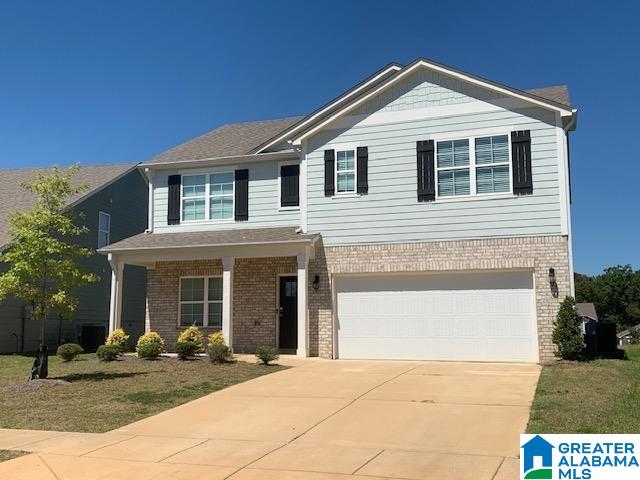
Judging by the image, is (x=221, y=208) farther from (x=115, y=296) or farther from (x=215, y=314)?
(x=115, y=296)

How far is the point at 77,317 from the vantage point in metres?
24.5

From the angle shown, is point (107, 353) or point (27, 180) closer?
point (107, 353)

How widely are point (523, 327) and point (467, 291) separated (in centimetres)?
158

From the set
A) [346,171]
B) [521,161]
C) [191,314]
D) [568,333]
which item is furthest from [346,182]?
[568,333]

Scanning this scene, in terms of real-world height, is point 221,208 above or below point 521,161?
below

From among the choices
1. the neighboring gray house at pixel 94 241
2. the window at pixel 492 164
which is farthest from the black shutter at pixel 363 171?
the neighboring gray house at pixel 94 241

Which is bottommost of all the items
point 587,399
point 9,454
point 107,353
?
point 9,454

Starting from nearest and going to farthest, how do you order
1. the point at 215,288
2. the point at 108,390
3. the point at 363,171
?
the point at 108,390, the point at 363,171, the point at 215,288

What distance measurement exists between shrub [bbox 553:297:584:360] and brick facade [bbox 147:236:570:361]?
51 centimetres

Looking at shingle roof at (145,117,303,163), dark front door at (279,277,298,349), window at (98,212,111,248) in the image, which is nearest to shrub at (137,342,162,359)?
dark front door at (279,277,298,349)

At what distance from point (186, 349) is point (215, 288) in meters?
3.42

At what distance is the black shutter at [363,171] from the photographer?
679 inches

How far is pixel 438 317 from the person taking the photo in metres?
16.4

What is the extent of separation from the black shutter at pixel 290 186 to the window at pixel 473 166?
432 cm
